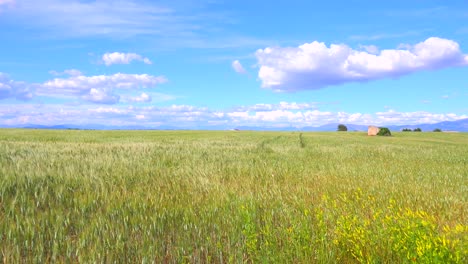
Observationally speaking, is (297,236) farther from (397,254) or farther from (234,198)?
(234,198)

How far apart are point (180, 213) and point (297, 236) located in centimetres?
171

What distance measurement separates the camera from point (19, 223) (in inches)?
156

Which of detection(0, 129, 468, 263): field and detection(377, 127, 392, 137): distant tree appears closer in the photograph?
detection(0, 129, 468, 263): field

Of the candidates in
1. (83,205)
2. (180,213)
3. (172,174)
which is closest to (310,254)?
(180,213)

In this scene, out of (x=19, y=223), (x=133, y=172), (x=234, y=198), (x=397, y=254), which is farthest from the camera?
(x=133, y=172)

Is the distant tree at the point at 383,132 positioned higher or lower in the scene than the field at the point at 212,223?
higher

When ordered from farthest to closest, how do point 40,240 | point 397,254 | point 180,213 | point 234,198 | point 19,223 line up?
point 234,198
point 180,213
point 19,223
point 40,240
point 397,254

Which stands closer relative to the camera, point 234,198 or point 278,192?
point 234,198

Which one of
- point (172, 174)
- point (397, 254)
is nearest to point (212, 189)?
point (172, 174)

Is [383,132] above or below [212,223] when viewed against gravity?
above

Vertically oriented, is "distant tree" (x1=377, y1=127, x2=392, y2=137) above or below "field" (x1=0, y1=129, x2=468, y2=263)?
above

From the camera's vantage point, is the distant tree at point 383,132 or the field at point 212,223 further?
the distant tree at point 383,132

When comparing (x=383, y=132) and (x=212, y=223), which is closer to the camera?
(x=212, y=223)

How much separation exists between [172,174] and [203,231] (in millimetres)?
3832
